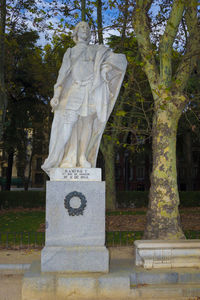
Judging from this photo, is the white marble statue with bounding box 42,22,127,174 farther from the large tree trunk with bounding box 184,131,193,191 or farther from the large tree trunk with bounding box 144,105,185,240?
the large tree trunk with bounding box 184,131,193,191

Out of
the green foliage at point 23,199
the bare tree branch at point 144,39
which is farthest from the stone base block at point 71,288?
the green foliage at point 23,199

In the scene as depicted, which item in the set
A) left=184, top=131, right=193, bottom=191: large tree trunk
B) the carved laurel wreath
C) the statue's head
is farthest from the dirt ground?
left=184, top=131, right=193, bottom=191: large tree trunk

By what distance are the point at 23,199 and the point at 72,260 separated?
17.9 meters

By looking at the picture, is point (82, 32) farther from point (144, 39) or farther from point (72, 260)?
point (72, 260)

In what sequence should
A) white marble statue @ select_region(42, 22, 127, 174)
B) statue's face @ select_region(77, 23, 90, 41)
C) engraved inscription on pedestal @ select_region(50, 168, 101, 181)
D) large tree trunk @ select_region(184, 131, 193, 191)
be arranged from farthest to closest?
large tree trunk @ select_region(184, 131, 193, 191)
statue's face @ select_region(77, 23, 90, 41)
white marble statue @ select_region(42, 22, 127, 174)
engraved inscription on pedestal @ select_region(50, 168, 101, 181)

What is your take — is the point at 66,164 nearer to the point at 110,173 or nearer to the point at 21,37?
the point at 110,173

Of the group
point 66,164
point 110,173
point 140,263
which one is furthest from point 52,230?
point 110,173

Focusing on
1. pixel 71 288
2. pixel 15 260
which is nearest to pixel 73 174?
pixel 71 288

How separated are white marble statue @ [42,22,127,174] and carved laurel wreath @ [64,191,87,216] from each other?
584 millimetres

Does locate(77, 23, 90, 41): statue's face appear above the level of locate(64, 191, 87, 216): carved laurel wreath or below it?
above

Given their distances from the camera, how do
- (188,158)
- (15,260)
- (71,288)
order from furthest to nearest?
(188,158)
(15,260)
(71,288)

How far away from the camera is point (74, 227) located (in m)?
6.02

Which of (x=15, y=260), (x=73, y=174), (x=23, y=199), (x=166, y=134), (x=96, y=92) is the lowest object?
(x=15, y=260)

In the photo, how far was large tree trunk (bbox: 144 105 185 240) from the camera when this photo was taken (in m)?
9.18
